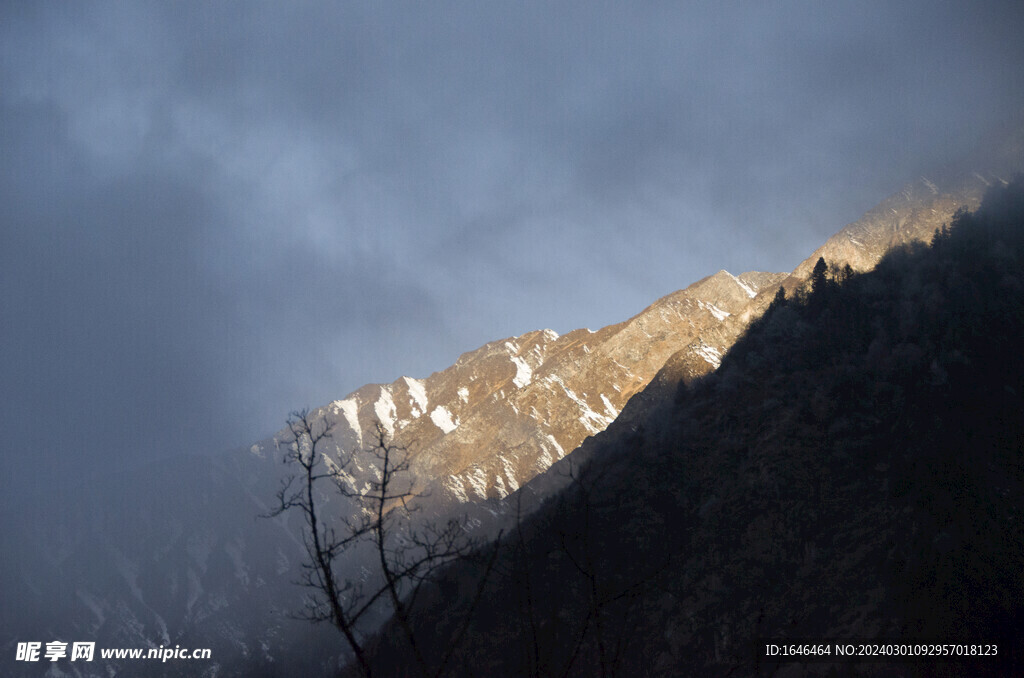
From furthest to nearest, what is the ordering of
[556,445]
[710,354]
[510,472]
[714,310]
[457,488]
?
Result: 1. [714,310]
2. [556,445]
3. [510,472]
4. [457,488]
5. [710,354]

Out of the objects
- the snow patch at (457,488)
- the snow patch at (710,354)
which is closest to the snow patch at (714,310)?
the snow patch at (710,354)

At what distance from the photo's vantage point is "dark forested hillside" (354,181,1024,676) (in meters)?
45.9

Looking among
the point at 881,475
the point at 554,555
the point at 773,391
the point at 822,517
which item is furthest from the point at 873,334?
the point at 554,555

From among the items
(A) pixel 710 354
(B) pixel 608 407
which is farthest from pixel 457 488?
(A) pixel 710 354

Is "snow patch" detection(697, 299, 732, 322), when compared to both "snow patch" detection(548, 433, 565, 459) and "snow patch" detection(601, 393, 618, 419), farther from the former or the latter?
"snow patch" detection(548, 433, 565, 459)

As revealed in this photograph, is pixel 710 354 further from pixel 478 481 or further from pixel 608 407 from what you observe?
pixel 478 481

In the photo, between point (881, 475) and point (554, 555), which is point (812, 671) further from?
point (554, 555)

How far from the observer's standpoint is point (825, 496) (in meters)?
61.2

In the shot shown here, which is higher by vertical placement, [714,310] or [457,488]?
[714,310]

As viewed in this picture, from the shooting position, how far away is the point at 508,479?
565 ft

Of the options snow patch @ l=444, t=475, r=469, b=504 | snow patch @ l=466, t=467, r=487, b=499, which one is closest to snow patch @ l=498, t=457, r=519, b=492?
snow patch @ l=466, t=467, r=487, b=499

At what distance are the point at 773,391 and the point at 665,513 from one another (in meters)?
22.5

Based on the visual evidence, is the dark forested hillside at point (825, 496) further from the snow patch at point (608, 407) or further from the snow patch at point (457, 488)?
the snow patch at point (608, 407)

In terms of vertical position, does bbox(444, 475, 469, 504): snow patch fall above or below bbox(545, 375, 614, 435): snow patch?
below
